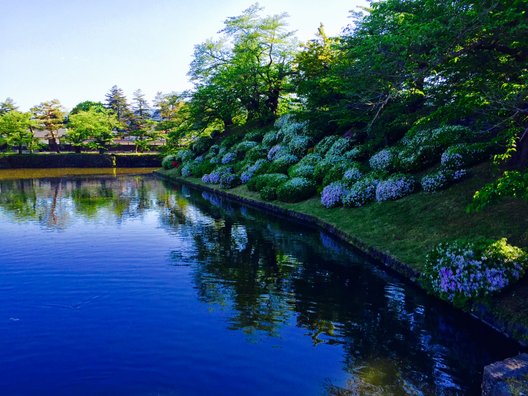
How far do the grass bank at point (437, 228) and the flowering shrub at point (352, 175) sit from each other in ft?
6.02

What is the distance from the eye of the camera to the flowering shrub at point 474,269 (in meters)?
8.16

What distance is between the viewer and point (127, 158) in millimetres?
66188

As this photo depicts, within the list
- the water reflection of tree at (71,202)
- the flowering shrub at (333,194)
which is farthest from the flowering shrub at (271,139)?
the flowering shrub at (333,194)

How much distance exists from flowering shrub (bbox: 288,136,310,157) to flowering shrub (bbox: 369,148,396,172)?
863 centimetres

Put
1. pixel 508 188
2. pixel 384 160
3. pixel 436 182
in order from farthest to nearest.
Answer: pixel 384 160 < pixel 436 182 < pixel 508 188

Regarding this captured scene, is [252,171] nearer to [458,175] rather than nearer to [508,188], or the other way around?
[458,175]

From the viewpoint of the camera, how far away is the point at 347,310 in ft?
29.3

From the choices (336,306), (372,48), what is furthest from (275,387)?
(372,48)

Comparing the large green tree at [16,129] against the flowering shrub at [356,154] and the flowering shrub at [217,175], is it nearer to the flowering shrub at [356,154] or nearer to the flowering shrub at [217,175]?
the flowering shrub at [217,175]

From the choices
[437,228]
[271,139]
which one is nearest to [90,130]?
[271,139]

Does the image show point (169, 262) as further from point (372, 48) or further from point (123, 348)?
point (372, 48)

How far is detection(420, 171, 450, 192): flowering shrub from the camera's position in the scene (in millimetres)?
14562

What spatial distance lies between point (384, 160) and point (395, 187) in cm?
368

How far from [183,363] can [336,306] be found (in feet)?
12.4
